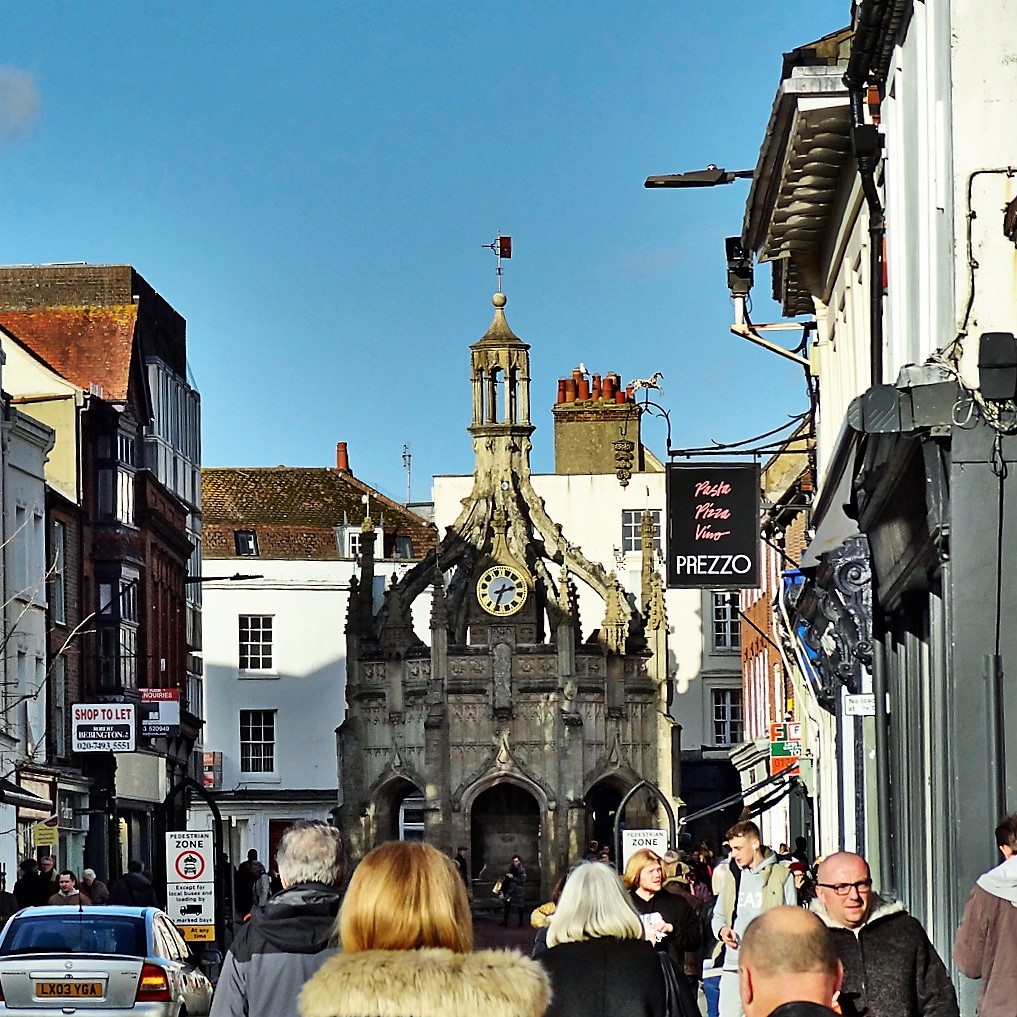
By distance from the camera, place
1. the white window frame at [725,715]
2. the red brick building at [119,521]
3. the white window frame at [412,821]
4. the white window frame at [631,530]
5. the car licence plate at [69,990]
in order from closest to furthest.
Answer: the car licence plate at [69,990] < the red brick building at [119,521] < the white window frame at [725,715] < the white window frame at [412,821] < the white window frame at [631,530]

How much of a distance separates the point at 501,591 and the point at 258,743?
1781cm

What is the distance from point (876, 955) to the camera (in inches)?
347

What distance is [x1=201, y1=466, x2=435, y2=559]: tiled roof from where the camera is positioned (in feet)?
277

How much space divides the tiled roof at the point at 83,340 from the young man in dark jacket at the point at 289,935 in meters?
49.5

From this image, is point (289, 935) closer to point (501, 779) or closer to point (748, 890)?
point (748, 890)

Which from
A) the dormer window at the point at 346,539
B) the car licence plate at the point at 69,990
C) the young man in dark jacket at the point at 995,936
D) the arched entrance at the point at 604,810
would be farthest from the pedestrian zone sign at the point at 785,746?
the dormer window at the point at 346,539

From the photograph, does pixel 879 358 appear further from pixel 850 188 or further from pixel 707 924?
pixel 707 924

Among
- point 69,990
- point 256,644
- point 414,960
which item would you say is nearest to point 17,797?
point 69,990

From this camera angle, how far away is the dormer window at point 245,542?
84.2 metres

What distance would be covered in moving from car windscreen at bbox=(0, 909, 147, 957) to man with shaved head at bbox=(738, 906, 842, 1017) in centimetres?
1312

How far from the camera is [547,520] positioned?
62.1 m

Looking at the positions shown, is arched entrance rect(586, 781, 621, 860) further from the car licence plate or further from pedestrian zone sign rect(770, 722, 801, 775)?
the car licence plate

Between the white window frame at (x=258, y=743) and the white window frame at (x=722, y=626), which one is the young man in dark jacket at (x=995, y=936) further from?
the white window frame at (x=258, y=743)

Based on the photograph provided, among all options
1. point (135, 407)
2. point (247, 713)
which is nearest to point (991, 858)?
point (135, 407)
